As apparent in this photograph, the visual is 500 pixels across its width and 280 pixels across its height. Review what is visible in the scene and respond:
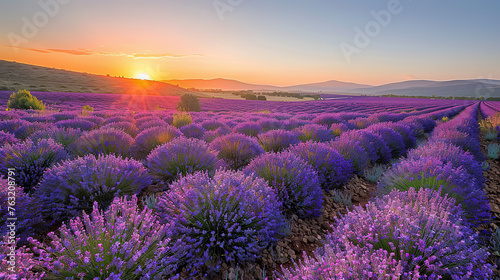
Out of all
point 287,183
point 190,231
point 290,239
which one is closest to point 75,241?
point 190,231

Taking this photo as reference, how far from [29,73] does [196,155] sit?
70.9 metres

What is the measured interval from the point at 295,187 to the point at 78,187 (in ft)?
8.15

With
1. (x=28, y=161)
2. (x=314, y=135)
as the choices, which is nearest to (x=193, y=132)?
(x=314, y=135)

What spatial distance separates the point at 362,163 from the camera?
442 centimetres

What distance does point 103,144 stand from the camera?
157 inches

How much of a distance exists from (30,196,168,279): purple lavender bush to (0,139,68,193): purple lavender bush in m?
2.01

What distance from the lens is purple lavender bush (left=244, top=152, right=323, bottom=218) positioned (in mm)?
2881

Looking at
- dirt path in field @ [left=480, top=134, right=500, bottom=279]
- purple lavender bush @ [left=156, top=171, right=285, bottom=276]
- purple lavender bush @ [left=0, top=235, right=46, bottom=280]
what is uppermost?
purple lavender bush @ [left=0, top=235, right=46, bottom=280]

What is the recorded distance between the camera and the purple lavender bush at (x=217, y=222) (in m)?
1.96

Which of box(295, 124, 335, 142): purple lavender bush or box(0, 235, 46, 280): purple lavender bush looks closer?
box(0, 235, 46, 280): purple lavender bush

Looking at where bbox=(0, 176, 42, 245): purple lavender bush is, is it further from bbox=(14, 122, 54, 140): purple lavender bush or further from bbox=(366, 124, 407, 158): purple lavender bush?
bbox=(366, 124, 407, 158): purple lavender bush

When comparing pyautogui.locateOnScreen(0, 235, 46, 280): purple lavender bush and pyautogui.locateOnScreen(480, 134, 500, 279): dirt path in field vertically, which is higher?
pyautogui.locateOnScreen(0, 235, 46, 280): purple lavender bush

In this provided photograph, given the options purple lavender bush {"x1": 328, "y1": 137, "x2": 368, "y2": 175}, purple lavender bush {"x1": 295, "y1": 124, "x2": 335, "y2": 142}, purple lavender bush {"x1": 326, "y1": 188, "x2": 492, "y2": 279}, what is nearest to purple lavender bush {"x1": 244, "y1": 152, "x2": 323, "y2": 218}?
purple lavender bush {"x1": 326, "y1": 188, "x2": 492, "y2": 279}

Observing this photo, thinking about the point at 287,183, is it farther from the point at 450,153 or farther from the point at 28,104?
the point at 28,104
